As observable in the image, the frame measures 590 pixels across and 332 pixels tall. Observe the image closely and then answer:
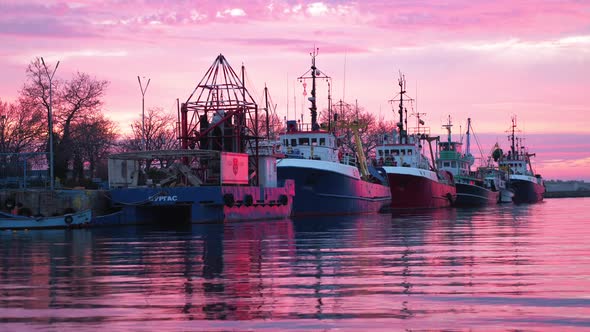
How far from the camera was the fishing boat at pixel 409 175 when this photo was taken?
274 ft

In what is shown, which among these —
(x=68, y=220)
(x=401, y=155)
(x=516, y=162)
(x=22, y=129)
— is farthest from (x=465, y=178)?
(x=68, y=220)

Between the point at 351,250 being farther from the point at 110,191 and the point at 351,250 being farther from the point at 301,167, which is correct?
the point at 301,167

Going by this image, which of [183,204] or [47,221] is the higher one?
[183,204]

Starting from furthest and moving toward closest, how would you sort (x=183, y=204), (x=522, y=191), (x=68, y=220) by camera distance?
1. (x=522, y=191)
2. (x=183, y=204)
3. (x=68, y=220)

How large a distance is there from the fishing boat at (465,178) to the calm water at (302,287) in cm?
7880

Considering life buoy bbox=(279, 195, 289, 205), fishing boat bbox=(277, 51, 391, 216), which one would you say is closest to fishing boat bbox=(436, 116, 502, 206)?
fishing boat bbox=(277, 51, 391, 216)

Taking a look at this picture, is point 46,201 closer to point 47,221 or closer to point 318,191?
point 47,221

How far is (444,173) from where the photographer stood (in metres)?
98.1

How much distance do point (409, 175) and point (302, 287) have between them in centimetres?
6907

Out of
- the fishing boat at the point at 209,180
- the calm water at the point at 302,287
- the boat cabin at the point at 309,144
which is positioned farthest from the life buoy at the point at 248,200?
the calm water at the point at 302,287

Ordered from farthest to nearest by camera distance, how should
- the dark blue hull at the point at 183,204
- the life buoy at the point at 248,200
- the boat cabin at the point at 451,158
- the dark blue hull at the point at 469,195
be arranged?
1. the boat cabin at the point at 451,158
2. the dark blue hull at the point at 469,195
3. the life buoy at the point at 248,200
4. the dark blue hull at the point at 183,204

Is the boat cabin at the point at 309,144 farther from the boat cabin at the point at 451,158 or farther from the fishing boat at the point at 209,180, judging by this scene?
the boat cabin at the point at 451,158

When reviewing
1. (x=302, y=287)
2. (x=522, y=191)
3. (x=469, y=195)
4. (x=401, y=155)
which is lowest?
(x=302, y=287)

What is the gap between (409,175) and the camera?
274 feet
